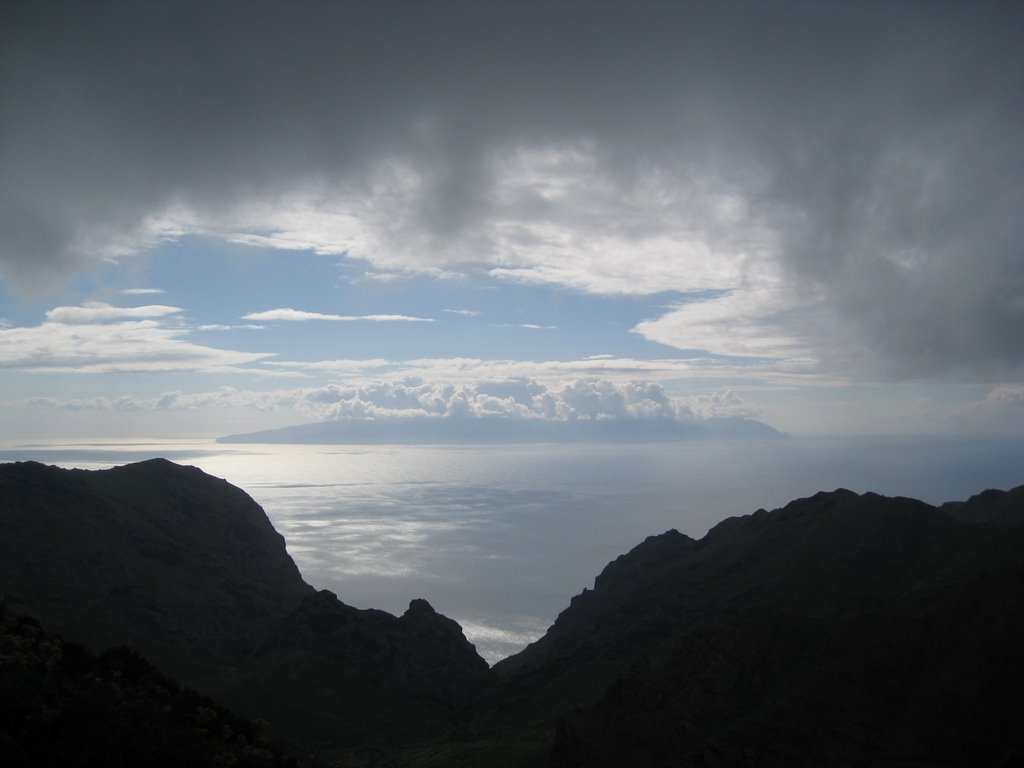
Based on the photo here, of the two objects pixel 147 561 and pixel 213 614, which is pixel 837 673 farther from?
pixel 147 561

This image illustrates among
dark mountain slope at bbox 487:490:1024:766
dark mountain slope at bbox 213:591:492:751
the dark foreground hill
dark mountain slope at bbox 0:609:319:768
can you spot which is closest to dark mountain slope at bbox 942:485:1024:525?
the dark foreground hill

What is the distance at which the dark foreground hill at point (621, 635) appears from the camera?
136ft

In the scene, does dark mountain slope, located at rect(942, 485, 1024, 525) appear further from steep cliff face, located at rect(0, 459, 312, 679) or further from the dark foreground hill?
steep cliff face, located at rect(0, 459, 312, 679)

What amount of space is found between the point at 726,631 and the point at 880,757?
45.6ft

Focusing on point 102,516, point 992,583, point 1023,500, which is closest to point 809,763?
point 992,583

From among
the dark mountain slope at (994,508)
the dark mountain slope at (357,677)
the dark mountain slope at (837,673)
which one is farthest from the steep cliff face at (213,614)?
the dark mountain slope at (994,508)

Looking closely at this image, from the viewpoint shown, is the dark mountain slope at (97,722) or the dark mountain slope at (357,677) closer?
the dark mountain slope at (97,722)

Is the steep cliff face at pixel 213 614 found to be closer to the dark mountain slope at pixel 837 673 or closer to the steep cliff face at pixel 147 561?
the steep cliff face at pixel 147 561

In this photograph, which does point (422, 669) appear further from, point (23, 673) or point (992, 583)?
point (23, 673)

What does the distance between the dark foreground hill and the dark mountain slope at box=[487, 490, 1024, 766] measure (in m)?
0.14

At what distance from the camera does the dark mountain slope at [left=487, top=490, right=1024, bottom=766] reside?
39094 millimetres

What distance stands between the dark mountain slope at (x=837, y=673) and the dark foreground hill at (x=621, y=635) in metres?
0.14

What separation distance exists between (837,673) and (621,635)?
3140 cm

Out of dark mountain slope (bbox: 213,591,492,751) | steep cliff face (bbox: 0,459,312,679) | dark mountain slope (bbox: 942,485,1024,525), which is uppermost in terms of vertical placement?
dark mountain slope (bbox: 942,485,1024,525)
